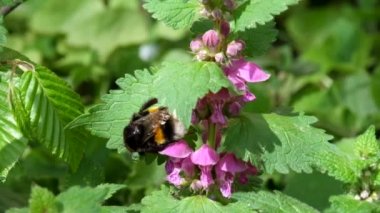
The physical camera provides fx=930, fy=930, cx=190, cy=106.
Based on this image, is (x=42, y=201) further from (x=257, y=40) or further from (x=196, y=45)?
(x=257, y=40)

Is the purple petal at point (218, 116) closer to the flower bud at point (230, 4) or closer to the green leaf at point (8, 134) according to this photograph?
the flower bud at point (230, 4)

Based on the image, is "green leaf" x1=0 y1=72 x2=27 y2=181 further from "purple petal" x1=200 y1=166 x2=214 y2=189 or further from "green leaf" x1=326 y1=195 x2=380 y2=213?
"green leaf" x1=326 y1=195 x2=380 y2=213

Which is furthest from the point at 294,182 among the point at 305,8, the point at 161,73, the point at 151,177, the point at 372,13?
the point at 305,8

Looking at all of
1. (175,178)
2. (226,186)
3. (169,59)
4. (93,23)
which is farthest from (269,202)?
(93,23)

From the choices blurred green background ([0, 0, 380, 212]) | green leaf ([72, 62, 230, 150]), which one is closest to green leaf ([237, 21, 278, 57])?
green leaf ([72, 62, 230, 150])

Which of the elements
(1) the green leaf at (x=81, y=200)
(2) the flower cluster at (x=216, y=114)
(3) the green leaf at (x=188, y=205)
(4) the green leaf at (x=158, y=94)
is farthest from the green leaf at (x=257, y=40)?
(1) the green leaf at (x=81, y=200)

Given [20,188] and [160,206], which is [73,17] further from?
[160,206]

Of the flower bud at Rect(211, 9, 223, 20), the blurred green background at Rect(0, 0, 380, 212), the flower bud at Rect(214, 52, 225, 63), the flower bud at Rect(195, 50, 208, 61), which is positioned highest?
the flower bud at Rect(211, 9, 223, 20)
